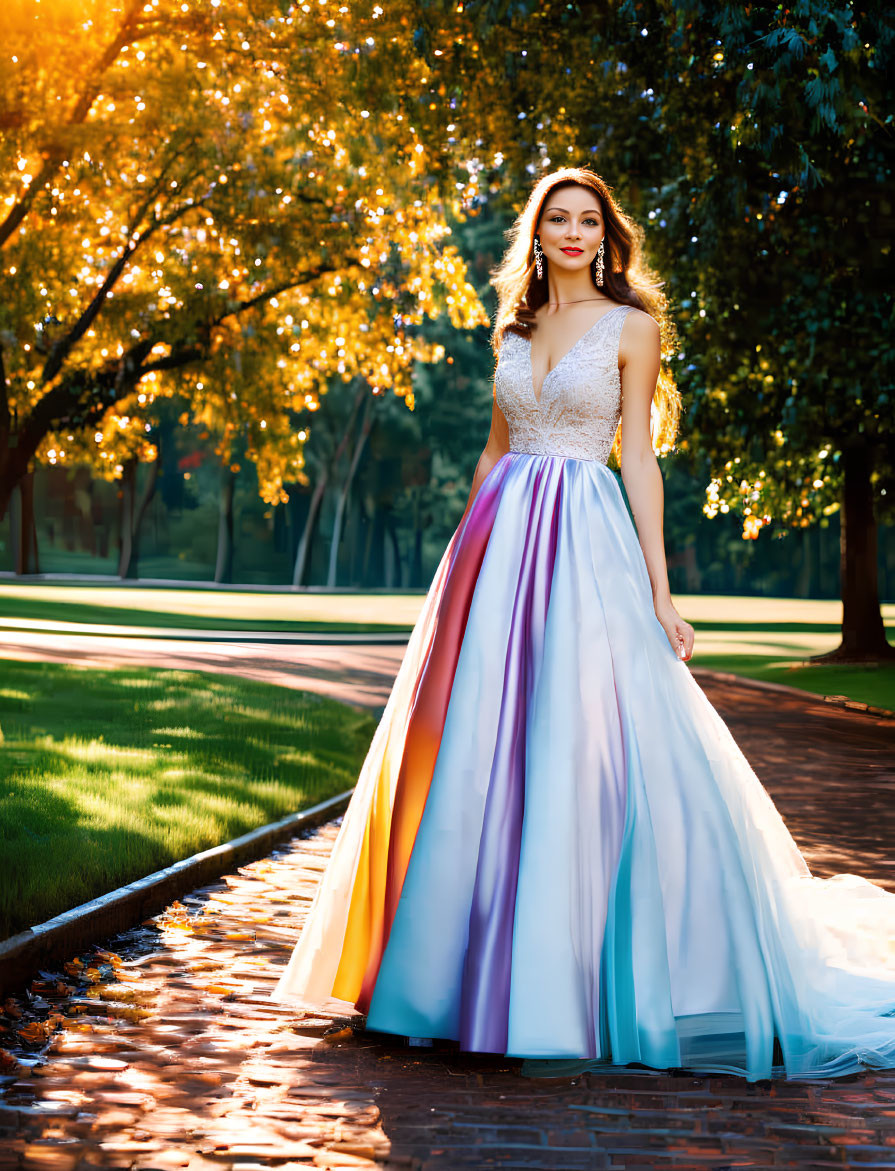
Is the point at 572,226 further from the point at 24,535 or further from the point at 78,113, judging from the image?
the point at 24,535

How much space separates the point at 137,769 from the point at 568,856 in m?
6.19

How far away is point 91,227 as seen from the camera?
18.0 m

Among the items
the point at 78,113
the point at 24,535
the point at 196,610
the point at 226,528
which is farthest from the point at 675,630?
the point at 226,528

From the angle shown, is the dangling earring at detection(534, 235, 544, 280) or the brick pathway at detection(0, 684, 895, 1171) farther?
the dangling earring at detection(534, 235, 544, 280)

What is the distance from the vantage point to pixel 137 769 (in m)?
9.98

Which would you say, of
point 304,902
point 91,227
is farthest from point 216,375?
point 304,902

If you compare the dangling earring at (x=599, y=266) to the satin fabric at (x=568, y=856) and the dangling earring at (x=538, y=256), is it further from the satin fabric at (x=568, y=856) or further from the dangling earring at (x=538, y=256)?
the satin fabric at (x=568, y=856)

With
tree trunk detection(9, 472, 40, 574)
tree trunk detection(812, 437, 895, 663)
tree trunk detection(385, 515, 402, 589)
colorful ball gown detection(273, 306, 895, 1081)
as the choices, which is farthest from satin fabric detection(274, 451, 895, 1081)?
tree trunk detection(385, 515, 402, 589)

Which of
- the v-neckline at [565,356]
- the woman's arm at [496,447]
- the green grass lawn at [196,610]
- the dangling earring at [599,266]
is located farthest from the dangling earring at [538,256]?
the green grass lawn at [196,610]

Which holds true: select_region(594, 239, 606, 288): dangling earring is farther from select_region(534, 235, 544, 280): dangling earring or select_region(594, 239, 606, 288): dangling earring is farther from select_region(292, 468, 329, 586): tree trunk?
select_region(292, 468, 329, 586): tree trunk

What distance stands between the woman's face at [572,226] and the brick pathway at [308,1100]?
245 cm

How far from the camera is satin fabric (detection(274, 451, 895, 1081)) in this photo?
4207 mm

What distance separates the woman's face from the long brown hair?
1.0 inches

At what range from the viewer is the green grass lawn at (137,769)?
6828mm
